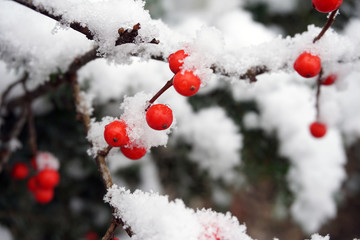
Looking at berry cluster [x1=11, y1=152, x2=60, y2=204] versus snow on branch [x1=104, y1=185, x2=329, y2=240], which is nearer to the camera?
snow on branch [x1=104, y1=185, x2=329, y2=240]

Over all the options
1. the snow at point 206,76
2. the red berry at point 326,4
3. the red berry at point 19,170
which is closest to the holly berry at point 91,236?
the snow at point 206,76

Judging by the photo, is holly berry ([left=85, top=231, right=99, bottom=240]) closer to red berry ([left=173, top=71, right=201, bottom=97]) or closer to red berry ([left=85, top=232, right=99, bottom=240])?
red berry ([left=85, top=232, right=99, bottom=240])

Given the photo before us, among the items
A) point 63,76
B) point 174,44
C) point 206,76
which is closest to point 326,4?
point 206,76

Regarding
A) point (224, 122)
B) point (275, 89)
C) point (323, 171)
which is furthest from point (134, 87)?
point (323, 171)

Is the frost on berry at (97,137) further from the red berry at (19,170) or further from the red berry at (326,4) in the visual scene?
the red berry at (19,170)

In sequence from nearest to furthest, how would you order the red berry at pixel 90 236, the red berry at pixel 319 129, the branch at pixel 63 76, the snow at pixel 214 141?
the branch at pixel 63 76, the red berry at pixel 319 129, the snow at pixel 214 141, the red berry at pixel 90 236

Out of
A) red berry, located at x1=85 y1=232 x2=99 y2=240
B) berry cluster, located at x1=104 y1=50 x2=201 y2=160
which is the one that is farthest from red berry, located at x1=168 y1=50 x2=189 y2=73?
red berry, located at x1=85 y1=232 x2=99 y2=240
